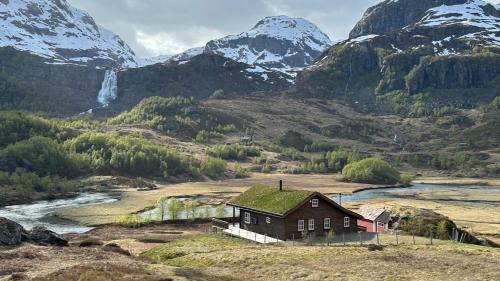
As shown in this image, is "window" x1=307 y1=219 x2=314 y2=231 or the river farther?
the river

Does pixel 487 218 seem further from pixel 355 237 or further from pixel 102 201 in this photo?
pixel 102 201

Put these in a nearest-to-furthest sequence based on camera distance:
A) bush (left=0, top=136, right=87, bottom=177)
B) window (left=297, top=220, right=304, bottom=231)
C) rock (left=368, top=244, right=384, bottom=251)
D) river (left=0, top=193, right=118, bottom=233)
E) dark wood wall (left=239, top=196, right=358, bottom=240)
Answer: rock (left=368, top=244, right=384, bottom=251) < dark wood wall (left=239, top=196, right=358, bottom=240) < window (left=297, top=220, right=304, bottom=231) < river (left=0, top=193, right=118, bottom=233) < bush (left=0, top=136, right=87, bottom=177)

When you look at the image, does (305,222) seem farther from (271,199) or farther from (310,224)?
(271,199)

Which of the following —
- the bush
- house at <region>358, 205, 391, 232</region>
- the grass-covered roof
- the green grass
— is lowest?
the green grass

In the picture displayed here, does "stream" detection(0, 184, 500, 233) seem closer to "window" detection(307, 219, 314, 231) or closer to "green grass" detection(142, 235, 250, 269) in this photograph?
"green grass" detection(142, 235, 250, 269)

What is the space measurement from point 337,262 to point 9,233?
116 ft

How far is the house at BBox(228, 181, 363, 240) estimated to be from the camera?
69.0 metres

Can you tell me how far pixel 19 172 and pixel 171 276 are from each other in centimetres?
14262

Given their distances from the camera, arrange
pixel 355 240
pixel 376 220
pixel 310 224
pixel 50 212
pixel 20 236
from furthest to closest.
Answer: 1. pixel 50 212
2. pixel 376 220
3. pixel 310 224
4. pixel 355 240
5. pixel 20 236

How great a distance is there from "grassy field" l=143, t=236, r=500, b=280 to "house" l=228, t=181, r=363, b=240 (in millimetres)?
9519

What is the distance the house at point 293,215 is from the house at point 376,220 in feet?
22.5

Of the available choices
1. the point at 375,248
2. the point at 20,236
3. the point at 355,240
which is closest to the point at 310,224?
the point at 355,240

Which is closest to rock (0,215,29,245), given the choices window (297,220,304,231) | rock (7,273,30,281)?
rock (7,273,30,281)

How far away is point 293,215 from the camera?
227 feet
